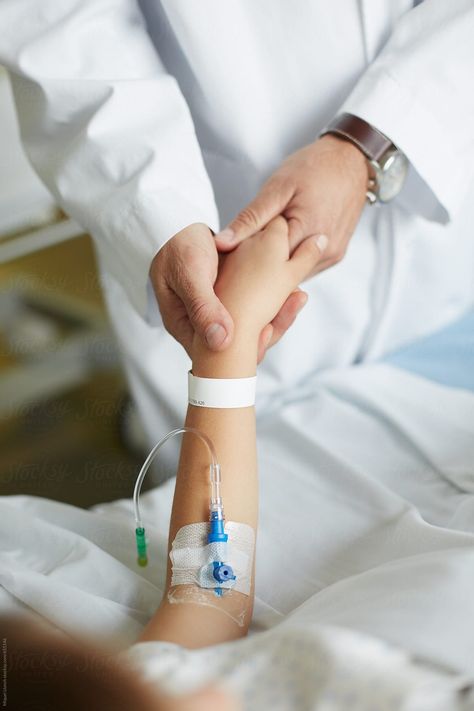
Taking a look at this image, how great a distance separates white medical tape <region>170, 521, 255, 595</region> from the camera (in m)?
0.96

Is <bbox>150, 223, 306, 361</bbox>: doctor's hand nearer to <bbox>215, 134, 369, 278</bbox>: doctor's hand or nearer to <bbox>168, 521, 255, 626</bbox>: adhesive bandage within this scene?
<bbox>215, 134, 369, 278</bbox>: doctor's hand

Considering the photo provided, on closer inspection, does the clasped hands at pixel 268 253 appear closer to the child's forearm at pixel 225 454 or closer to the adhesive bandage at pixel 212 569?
the child's forearm at pixel 225 454

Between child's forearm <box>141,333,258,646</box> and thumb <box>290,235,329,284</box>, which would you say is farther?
thumb <box>290,235,329,284</box>

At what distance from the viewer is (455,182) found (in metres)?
1.33

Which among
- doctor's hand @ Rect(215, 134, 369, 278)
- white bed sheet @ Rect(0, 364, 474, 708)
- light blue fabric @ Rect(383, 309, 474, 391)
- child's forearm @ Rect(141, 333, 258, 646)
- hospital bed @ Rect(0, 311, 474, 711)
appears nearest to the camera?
hospital bed @ Rect(0, 311, 474, 711)

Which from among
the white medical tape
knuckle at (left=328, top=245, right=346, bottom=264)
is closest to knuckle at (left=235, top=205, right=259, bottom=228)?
knuckle at (left=328, top=245, right=346, bottom=264)

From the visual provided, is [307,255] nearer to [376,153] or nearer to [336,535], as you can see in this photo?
[376,153]

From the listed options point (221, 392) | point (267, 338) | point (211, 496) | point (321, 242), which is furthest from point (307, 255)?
point (211, 496)

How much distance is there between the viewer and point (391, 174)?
4.31 ft

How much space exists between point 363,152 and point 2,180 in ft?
4.39

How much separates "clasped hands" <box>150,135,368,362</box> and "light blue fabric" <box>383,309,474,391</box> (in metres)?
0.24

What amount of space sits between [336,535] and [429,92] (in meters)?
A: 0.68

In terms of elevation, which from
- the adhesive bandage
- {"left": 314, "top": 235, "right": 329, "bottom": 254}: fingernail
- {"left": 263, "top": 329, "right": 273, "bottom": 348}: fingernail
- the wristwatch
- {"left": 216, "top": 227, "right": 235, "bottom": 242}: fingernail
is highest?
the wristwatch

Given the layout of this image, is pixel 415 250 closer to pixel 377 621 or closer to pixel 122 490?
pixel 377 621
